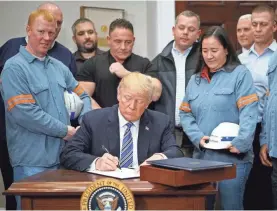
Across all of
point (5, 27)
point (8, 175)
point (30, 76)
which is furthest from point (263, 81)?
point (5, 27)

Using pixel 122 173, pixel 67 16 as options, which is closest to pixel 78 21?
pixel 67 16

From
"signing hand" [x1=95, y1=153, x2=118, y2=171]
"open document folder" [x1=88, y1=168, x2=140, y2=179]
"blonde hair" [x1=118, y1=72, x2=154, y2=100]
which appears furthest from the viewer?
"blonde hair" [x1=118, y1=72, x2=154, y2=100]

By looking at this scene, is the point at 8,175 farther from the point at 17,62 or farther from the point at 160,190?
the point at 160,190

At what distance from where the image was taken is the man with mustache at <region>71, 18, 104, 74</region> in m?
4.22

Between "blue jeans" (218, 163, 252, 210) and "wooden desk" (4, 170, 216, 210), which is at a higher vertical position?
"wooden desk" (4, 170, 216, 210)

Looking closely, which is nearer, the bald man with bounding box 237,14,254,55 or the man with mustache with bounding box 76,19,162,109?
the man with mustache with bounding box 76,19,162,109

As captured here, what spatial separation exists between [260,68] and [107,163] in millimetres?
1617

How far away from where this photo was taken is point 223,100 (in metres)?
2.98

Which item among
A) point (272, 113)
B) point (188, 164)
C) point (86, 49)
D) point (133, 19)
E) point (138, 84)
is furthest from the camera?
point (133, 19)

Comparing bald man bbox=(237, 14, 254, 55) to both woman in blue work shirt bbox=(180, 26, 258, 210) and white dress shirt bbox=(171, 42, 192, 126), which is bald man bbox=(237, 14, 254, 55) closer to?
white dress shirt bbox=(171, 42, 192, 126)

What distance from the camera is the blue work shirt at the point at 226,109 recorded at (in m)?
2.93

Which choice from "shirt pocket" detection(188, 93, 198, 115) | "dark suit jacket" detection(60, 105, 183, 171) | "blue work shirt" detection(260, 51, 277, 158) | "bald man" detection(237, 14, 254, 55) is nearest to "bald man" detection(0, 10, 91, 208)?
"dark suit jacket" detection(60, 105, 183, 171)

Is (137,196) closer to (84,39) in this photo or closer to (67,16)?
(84,39)

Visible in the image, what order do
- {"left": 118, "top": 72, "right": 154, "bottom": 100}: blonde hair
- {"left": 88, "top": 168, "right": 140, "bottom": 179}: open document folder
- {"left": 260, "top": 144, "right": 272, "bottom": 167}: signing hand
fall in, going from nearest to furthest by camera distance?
1. {"left": 88, "top": 168, "right": 140, "bottom": 179}: open document folder
2. {"left": 118, "top": 72, "right": 154, "bottom": 100}: blonde hair
3. {"left": 260, "top": 144, "right": 272, "bottom": 167}: signing hand
